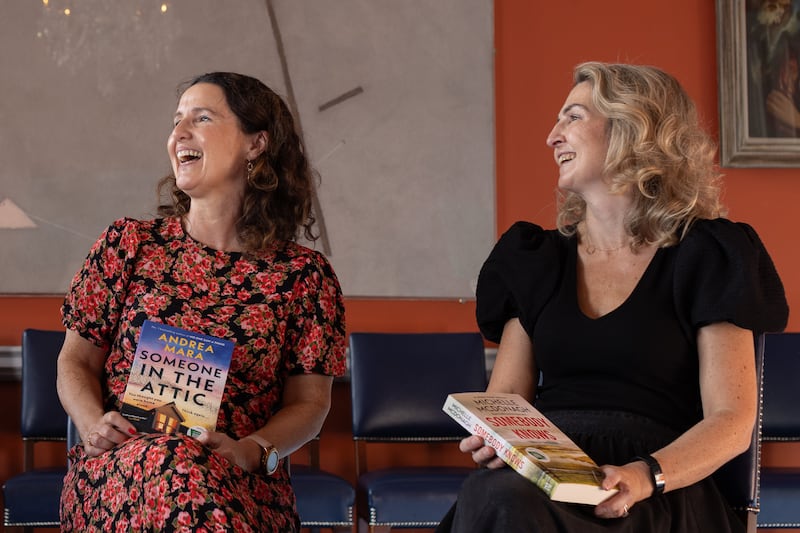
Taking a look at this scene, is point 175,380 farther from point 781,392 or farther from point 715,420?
point 781,392

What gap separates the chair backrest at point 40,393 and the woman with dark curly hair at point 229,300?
171cm

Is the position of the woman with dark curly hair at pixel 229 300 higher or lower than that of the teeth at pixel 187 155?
lower

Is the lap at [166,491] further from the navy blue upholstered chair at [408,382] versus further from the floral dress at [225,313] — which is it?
the navy blue upholstered chair at [408,382]

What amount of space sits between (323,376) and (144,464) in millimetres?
673

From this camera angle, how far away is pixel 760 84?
16.2 ft

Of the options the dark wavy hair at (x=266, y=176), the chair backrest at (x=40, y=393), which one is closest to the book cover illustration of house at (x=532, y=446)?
the dark wavy hair at (x=266, y=176)

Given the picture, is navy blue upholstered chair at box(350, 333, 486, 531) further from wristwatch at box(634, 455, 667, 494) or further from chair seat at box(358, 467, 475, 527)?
wristwatch at box(634, 455, 667, 494)

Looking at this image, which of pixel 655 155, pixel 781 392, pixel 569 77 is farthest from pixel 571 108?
pixel 569 77

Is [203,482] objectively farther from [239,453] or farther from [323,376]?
[323,376]

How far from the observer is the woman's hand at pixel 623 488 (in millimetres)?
1733

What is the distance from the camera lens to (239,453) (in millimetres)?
2207

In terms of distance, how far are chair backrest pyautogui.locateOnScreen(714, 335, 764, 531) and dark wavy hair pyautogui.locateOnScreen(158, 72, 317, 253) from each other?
125 centimetres

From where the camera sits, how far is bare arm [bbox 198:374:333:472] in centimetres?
219

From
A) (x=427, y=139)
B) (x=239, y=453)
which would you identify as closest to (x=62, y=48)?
(x=427, y=139)
